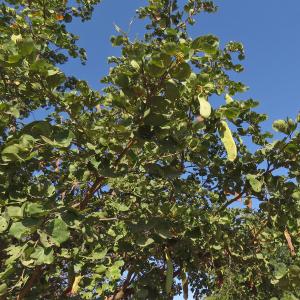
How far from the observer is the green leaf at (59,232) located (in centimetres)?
229

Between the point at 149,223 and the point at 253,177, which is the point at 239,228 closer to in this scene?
the point at 253,177

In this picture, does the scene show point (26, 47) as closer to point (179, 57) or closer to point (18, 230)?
point (179, 57)

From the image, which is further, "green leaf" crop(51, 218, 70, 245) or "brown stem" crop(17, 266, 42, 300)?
"brown stem" crop(17, 266, 42, 300)

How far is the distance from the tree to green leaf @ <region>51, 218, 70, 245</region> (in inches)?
0.5

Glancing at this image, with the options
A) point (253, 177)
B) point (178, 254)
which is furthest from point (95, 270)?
point (253, 177)

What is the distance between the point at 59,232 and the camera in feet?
7.57

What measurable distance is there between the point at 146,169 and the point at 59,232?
35.3 inches

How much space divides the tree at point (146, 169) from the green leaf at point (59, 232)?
0.04 feet

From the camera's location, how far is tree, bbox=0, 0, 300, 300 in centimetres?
249

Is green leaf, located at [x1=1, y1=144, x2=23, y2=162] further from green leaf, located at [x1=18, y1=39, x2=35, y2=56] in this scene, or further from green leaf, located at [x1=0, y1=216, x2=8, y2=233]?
green leaf, located at [x1=18, y1=39, x2=35, y2=56]

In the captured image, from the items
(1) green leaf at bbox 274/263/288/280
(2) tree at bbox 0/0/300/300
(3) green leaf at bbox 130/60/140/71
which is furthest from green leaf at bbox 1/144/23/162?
(1) green leaf at bbox 274/263/288/280

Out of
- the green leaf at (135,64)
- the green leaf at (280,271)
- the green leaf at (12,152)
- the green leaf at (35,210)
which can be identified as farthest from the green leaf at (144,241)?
the green leaf at (135,64)

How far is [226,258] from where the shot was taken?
5.02m

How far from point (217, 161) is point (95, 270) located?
162cm
